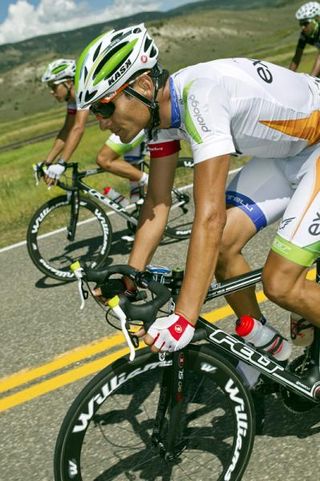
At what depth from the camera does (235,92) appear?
9.61ft

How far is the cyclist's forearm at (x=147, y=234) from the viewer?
3.25 meters

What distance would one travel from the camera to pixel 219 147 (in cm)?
266

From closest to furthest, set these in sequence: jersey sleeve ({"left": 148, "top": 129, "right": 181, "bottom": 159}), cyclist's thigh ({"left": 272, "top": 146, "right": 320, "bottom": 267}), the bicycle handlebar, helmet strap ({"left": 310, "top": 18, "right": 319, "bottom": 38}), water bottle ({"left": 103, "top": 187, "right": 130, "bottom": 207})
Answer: the bicycle handlebar < cyclist's thigh ({"left": 272, "top": 146, "right": 320, "bottom": 267}) < jersey sleeve ({"left": 148, "top": 129, "right": 181, "bottom": 159}) < water bottle ({"left": 103, "top": 187, "right": 130, "bottom": 207}) < helmet strap ({"left": 310, "top": 18, "right": 319, "bottom": 38})

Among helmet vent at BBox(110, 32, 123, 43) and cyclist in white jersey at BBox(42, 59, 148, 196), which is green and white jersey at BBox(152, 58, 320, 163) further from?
cyclist in white jersey at BBox(42, 59, 148, 196)

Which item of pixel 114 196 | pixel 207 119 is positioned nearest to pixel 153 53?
pixel 207 119

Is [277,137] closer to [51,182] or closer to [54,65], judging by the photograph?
[51,182]

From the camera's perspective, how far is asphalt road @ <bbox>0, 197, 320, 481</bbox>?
321 cm

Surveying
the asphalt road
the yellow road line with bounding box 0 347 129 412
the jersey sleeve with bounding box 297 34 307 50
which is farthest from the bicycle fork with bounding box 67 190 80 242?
the jersey sleeve with bounding box 297 34 307 50

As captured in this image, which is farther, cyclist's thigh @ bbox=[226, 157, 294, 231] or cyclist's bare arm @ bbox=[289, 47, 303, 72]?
cyclist's bare arm @ bbox=[289, 47, 303, 72]

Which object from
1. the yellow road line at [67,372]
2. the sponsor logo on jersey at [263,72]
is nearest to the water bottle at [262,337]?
the sponsor logo on jersey at [263,72]

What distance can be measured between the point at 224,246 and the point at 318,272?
0.53 m

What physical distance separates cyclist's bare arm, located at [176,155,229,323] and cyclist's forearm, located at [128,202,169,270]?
63cm

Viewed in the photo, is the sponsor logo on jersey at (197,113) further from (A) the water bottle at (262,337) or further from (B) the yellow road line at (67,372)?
(B) the yellow road line at (67,372)

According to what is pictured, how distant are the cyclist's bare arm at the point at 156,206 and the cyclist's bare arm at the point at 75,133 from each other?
3289mm
